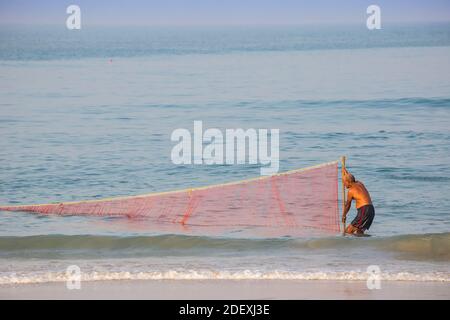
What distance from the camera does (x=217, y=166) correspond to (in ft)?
87.6

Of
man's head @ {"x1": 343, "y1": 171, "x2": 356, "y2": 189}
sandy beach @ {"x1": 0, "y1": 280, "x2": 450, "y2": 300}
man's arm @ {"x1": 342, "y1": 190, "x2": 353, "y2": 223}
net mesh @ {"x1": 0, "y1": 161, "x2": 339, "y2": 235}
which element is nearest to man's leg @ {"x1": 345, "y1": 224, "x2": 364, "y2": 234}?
man's arm @ {"x1": 342, "y1": 190, "x2": 353, "y2": 223}

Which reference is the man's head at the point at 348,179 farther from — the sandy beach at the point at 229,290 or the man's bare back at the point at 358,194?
the sandy beach at the point at 229,290

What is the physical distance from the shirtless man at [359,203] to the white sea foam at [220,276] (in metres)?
2.65

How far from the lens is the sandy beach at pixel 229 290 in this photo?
11.0 meters

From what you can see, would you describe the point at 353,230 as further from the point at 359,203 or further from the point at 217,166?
the point at 217,166

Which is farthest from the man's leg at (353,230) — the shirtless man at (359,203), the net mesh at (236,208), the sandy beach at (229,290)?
the sandy beach at (229,290)

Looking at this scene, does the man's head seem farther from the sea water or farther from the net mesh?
the net mesh

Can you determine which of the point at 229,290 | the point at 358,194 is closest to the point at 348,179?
the point at 358,194

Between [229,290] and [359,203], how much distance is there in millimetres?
4422

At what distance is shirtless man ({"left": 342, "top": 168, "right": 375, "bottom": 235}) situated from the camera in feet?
48.7

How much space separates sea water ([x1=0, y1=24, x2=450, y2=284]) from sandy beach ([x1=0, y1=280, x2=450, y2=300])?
1.31ft

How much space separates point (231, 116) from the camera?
1604 inches
